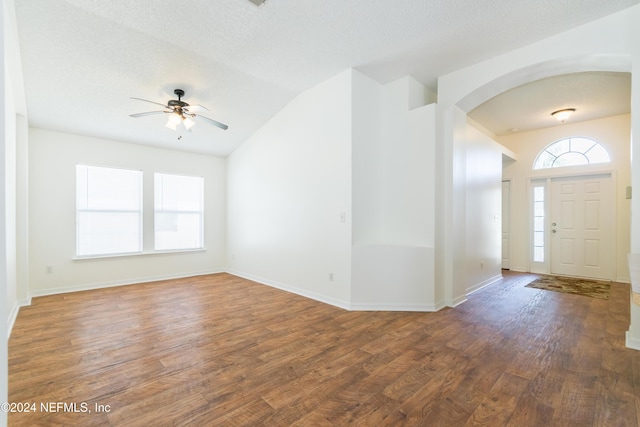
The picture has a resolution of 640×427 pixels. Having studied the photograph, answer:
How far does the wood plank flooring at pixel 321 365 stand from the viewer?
175 cm

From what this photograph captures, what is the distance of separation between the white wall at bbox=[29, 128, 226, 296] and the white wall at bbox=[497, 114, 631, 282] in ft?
23.9

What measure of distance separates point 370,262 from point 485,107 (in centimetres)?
364

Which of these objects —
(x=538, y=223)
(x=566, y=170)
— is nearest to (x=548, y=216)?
(x=538, y=223)

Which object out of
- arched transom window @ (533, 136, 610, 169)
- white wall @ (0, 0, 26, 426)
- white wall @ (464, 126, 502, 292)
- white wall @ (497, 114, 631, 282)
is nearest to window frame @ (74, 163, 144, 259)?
white wall @ (0, 0, 26, 426)

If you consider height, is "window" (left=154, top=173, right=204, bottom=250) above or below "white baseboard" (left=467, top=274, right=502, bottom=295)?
above

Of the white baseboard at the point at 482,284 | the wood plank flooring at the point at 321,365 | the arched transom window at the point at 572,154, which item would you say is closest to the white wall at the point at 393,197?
the wood plank flooring at the point at 321,365

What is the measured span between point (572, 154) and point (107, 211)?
9.29m

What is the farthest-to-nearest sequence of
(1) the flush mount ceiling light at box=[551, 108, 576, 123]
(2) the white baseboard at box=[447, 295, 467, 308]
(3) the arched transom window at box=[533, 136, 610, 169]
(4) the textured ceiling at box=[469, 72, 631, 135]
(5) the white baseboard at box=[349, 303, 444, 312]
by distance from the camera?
(3) the arched transom window at box=[533, 136, 610, 169] < (1) the flush mount ceiling light at box=[551, 108, 576, 123] < (4) the textured ceiling at box=[469, 72, 631, 135] < (2) the white baseboard at box=[447, 295, 467, 308] < (5) the white baseboard at box=[349, 303, 444, 312]

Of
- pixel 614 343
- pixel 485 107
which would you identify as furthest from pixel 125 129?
pixel 614 343

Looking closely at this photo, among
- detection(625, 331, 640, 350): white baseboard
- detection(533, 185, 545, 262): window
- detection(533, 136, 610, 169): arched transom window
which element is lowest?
detection(625, 331, 640, 350): white baseboard

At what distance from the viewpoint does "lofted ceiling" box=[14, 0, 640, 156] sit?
2.67 metres

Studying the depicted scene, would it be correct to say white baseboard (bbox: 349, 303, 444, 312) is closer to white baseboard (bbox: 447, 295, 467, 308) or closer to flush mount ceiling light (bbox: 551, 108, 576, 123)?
white baseboard (bbox: 447, 295, 467, 308)

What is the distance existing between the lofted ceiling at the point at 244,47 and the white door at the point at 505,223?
7.66 ft

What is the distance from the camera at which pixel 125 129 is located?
4742mm
